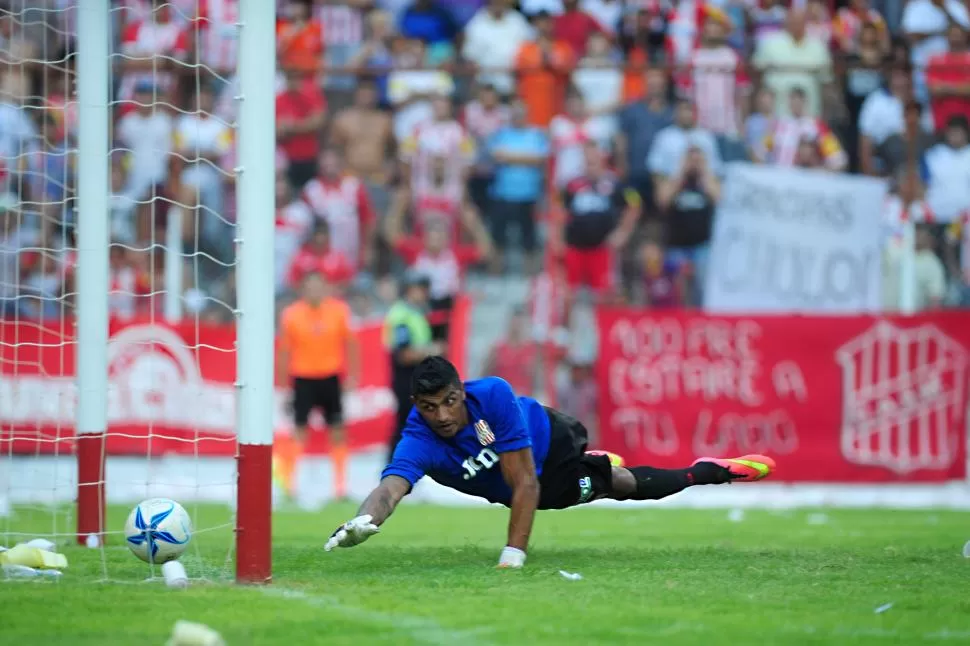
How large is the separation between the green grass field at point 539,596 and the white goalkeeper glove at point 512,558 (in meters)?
0.07

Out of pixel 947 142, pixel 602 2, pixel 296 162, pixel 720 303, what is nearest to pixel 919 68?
pixel 947 142

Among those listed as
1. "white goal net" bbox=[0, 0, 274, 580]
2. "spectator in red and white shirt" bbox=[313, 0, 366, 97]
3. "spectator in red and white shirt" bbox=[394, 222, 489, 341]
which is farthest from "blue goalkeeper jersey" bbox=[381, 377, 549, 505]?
"spectator in red and white shirt" bbox=[313, 0, 366, 97]

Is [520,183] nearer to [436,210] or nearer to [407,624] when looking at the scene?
[436,210]

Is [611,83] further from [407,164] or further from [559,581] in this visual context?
[559,581]

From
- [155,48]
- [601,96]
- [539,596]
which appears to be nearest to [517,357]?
[601,96]

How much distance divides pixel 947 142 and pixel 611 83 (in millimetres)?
4144

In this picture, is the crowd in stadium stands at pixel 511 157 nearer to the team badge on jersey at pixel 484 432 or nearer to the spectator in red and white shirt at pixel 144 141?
the spectator in red and white shirt at pixel 144 141

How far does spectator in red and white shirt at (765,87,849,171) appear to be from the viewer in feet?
55.6

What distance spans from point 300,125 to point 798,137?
6.27m

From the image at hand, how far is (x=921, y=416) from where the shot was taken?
16.0 metres

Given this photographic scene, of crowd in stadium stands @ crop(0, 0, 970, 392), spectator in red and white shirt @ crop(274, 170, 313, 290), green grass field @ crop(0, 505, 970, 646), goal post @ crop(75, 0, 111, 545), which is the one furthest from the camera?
spectator in red and white shirt @ crop(274, 170, 313, 290)

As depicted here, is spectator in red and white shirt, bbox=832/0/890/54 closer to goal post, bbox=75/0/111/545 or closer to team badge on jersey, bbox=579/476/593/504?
team badge on jersey, bbox=579/476/593/504

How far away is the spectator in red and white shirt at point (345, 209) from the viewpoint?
17.3 metres

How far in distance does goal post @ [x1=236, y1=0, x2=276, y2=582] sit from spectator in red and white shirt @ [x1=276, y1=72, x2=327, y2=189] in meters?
10.8
